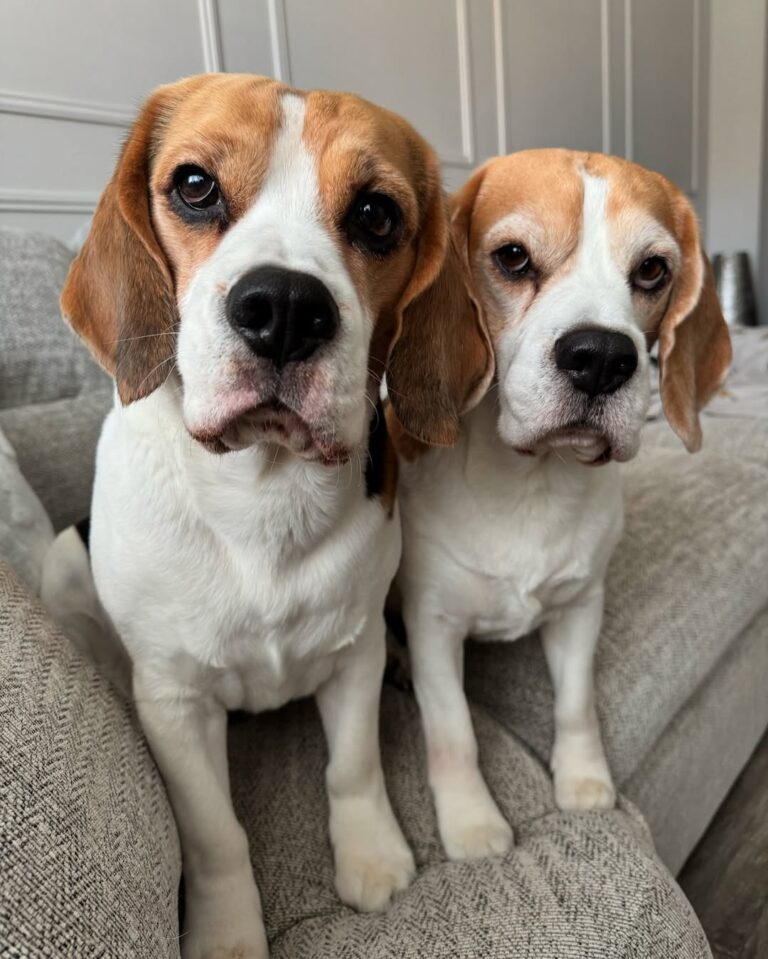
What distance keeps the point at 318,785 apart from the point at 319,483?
17.9 inches

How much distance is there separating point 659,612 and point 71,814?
1024 millimetres

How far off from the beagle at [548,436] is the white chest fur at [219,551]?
16 centimetres

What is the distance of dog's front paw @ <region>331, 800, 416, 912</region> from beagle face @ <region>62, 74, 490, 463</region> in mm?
508

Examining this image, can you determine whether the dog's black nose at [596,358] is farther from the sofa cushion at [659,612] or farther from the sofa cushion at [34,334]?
the sofa cushion at [34,334]

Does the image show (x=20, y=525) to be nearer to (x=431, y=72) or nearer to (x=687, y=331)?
(x=687, y=331)

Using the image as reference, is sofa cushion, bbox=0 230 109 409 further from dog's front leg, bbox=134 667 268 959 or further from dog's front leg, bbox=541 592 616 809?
dog's front leg, bbox=541 592 616 809

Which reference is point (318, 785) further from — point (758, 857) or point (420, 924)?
point (758, 857)

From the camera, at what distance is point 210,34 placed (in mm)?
2406

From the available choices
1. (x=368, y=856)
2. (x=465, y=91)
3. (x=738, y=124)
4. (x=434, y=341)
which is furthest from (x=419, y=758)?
(x=738, y=124)

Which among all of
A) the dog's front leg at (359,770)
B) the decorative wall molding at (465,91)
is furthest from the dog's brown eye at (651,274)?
the decorative wall molding at (465,91)

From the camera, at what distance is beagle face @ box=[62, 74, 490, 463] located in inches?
26.7

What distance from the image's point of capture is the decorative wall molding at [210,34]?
238 centimetres

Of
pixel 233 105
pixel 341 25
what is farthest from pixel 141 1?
pixel 233 105

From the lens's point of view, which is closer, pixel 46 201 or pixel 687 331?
pixel 687 331
